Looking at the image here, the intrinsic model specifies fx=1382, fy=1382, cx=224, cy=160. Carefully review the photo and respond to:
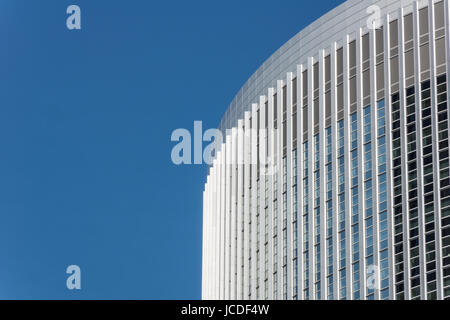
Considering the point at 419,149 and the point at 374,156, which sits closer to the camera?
the point at 419,149

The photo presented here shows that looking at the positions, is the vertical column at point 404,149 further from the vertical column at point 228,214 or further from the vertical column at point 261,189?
the vertical column at point 228,214

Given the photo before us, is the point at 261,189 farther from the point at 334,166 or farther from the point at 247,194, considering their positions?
the point at 334,166

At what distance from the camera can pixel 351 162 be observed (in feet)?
490

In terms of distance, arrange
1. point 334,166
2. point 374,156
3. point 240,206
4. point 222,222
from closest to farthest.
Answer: point 374,156 → point 334,166 → point 240,206 → point 222,222

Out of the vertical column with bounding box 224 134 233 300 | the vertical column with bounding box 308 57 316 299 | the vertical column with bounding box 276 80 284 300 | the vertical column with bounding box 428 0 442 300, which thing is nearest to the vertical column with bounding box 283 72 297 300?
the vertical column with bounding box 276 80 284 300

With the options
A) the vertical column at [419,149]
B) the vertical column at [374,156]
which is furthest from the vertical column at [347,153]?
the vertical column at [419,149]

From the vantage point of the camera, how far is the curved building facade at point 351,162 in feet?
455

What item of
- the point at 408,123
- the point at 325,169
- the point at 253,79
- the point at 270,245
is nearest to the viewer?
the point at 408,123

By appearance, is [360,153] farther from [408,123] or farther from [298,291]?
[298,291]

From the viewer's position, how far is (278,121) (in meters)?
166

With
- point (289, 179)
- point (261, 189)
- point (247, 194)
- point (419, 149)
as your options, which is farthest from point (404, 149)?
point (247, 194)
